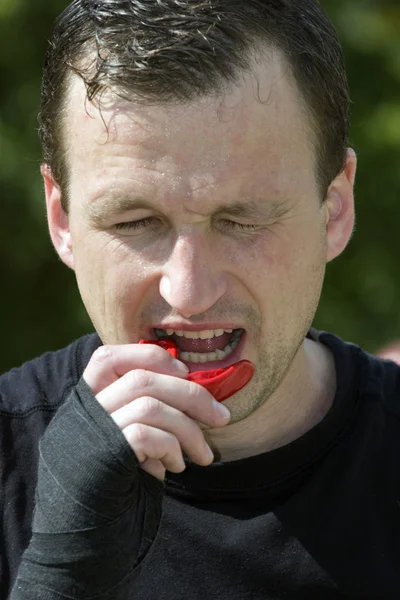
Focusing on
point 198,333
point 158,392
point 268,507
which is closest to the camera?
point 158,392

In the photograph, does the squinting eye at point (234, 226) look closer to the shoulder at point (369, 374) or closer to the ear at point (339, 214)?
the ear at point (339, 214)

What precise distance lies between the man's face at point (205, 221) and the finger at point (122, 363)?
0.12 metres

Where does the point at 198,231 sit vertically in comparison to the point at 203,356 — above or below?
above

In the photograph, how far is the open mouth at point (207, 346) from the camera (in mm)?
2609

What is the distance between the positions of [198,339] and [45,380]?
0.59m

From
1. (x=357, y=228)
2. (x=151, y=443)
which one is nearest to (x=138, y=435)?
(x=151, y=443)

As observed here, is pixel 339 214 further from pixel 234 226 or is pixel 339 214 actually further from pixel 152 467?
pixel 152 467

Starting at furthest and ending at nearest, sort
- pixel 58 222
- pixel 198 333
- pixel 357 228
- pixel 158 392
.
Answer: pixel 357 228, pixel 58 222, pixel 198 333, pixel 158 392

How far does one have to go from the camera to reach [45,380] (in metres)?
3.01

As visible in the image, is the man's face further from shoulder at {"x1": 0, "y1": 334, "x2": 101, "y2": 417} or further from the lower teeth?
shoulder at {"x1": 0, "y1": 334, "x2": 101, "y2": 417}

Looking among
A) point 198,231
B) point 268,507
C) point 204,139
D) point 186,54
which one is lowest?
point 268,507

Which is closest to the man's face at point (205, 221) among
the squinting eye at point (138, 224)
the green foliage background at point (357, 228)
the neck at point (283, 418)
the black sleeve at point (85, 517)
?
the squinting eye at point (138, 224)

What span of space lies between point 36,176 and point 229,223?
10.7ft

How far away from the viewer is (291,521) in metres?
2.78
